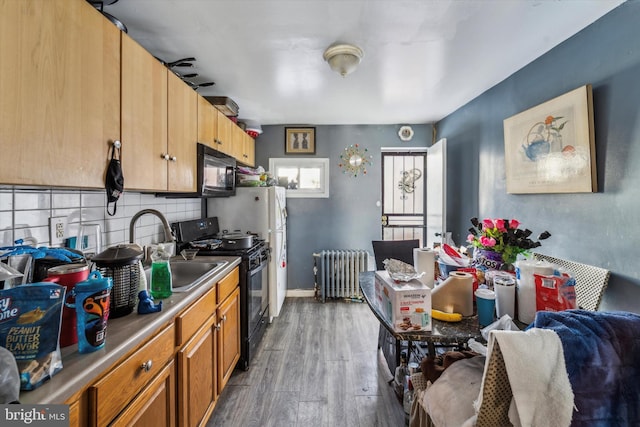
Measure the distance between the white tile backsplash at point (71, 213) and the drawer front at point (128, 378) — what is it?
776 mm

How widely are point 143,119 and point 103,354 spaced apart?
1.14m

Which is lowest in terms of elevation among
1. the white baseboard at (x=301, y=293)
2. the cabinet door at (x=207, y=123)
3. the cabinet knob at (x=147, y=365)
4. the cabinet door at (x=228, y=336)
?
the white baseboard at (x=301, y=293)

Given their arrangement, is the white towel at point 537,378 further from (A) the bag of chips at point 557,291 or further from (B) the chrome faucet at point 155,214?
(B) the chrome faucet at point 155,214

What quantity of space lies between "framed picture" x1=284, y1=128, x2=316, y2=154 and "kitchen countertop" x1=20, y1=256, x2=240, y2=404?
282cm

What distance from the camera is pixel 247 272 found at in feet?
7.07

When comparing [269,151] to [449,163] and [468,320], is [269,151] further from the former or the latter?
[468,320]

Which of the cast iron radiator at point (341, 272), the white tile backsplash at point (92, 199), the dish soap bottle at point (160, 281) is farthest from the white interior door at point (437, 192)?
the white tile backsplash at point (92, 199)

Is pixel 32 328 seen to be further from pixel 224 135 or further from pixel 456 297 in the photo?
pixel 224 135

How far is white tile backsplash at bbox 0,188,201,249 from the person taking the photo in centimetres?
116

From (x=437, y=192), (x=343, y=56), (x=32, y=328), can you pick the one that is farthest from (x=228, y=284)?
Result: (x=437, y=192)

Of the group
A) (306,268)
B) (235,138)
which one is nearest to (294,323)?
(306,268)

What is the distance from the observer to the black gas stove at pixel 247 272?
2146 mm

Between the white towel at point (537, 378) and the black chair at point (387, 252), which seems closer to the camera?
the white towel at point (537, 378)

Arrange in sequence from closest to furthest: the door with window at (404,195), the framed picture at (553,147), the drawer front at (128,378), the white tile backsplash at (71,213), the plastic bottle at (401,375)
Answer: the drawer front at (128,378) < the white tile backsplash at (71,213) < the framed picture at (553,147) < the plastic bottle at (401,375) < the door with window at (404,195)
